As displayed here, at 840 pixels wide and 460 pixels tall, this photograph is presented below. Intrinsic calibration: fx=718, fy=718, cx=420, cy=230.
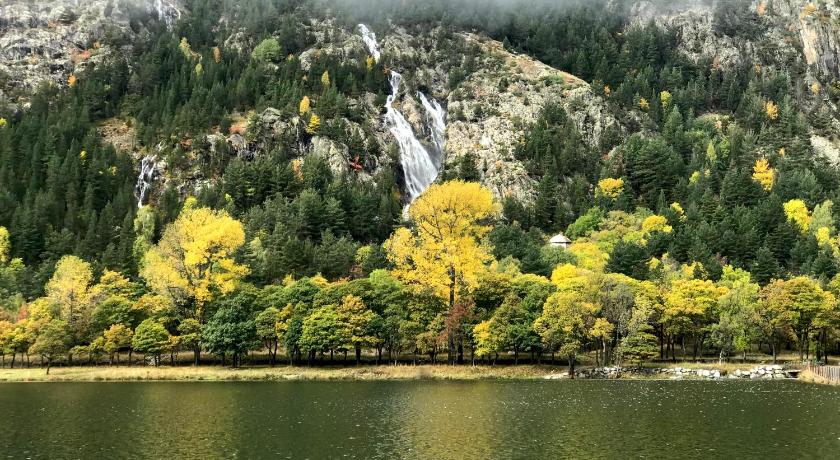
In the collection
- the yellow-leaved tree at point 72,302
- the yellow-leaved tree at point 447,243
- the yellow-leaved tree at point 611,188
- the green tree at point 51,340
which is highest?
the yellow-leaved tree at point 611,188

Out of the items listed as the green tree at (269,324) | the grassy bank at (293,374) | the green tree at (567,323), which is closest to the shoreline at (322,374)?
the grassy bank at (293,374)

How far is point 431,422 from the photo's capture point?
168ft

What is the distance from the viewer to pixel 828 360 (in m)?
102

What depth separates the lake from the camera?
4097 cm

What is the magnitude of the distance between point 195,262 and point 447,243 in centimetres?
3762

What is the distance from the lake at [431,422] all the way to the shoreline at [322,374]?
12284mm

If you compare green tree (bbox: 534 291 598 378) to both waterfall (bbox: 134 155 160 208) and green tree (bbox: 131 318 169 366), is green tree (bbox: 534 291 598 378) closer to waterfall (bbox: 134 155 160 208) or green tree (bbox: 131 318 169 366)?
green tree (bbox: 131 318 169 366)

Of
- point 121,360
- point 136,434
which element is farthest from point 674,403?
point 121,360

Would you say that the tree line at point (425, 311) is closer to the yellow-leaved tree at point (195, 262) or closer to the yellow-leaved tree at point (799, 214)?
the yellow-leaved tree at point (195, 262)

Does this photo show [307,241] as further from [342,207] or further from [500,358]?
[500,358]

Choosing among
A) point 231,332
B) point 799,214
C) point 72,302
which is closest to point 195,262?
point 231,332

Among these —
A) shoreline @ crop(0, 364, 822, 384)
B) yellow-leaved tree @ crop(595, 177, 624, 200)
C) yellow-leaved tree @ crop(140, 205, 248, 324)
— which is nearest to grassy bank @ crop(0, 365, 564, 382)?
shoreline @ crop(0, 364, 822, 384)

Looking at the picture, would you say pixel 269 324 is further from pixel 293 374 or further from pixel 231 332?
pixel 293 374

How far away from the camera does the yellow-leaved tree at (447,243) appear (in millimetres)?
94812
